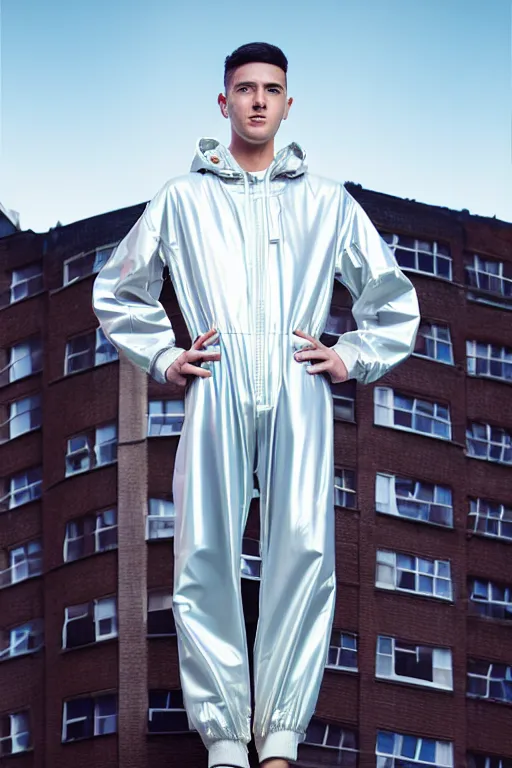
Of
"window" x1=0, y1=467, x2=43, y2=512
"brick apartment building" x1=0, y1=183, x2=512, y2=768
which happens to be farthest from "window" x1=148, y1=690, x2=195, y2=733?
"window" x1=0, y1=467, x2=43, y2=512

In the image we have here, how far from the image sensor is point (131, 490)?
10.3m

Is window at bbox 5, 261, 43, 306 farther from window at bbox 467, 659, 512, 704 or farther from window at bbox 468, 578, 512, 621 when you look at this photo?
window at bbox 467, 659, 512, 704

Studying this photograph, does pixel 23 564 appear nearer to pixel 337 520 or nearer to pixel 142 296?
pixel 337 520

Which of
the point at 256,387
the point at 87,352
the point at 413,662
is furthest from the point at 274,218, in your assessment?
the point at 413,662

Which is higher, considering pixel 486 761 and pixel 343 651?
pixel 343 651

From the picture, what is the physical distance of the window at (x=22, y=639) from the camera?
1018cm

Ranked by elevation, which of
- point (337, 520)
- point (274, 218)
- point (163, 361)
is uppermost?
point (274, 218)

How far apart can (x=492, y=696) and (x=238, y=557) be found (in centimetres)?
369

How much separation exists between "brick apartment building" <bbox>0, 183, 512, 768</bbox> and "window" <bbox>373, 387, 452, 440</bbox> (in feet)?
0.06

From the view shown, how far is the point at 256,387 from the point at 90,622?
3705 millimetres

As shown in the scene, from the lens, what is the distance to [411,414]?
35.3ft

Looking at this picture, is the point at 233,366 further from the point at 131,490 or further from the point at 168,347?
the point at 131,490

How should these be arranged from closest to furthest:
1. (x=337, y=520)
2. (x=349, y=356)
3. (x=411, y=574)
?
(x=349, y=356) → (x=337, y=520) → (x=411, y=574)

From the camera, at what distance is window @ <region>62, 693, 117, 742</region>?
998cm
